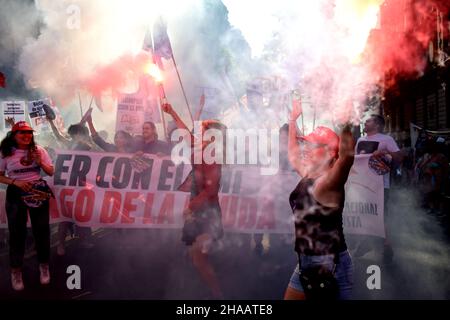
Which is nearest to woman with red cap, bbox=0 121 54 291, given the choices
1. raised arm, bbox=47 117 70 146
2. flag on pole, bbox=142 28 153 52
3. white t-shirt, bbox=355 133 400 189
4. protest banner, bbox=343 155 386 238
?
raised arm, bbox=47 117 70 146

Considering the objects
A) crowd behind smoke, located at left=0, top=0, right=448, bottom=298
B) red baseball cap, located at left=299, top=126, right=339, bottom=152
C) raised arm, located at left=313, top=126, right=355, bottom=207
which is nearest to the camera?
raised arm, located at left=313, top=126, right=355, bottom=207

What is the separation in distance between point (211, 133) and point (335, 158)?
1533mm

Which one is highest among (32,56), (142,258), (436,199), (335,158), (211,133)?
(32,56)

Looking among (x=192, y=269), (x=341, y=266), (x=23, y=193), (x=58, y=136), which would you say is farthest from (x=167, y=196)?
(x=341, y=266)

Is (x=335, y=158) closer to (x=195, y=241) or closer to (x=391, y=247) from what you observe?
(x=195, y=241)

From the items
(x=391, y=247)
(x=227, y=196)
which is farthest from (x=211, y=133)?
(x=391, y=247)

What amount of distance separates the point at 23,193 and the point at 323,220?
3.06 m

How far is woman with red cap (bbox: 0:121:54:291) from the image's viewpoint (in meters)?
4.18

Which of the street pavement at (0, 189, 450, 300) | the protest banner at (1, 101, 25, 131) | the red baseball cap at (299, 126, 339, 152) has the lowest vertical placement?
the street pavement at (0, 189, 450, 300)

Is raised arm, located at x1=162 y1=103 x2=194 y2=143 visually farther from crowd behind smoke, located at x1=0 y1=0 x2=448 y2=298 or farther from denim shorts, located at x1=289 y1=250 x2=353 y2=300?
denim shorts, located at x1=289 y1=250 x2=353 y2=300

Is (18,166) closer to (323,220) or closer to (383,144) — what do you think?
(323,220)

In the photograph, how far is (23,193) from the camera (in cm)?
422

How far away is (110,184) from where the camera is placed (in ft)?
15.3

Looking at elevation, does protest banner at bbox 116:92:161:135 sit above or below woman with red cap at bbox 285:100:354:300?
above
